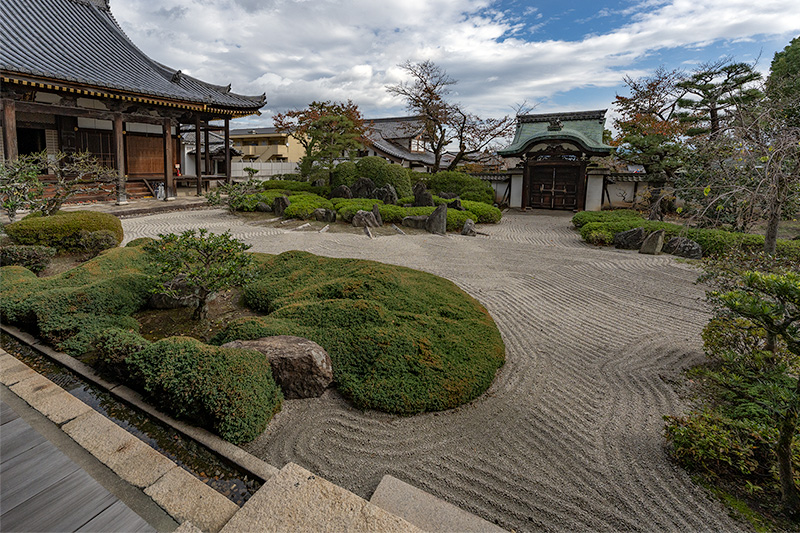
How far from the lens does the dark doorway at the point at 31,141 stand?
54.5 ft

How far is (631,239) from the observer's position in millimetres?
12016

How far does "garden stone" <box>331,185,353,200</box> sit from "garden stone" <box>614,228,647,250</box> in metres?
10.8

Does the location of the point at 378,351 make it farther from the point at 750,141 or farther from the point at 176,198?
the point at 176,198

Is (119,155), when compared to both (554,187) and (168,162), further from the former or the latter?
(554,187)

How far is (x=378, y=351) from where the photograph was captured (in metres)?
4.14

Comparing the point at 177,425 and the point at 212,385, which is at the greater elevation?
the point at 212,385

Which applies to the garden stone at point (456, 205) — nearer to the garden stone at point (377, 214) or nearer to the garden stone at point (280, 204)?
the garden stone at point (377, 214)

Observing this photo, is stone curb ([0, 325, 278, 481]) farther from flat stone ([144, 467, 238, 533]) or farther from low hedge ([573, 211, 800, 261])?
low hedge ([573, 211, 800, 261])

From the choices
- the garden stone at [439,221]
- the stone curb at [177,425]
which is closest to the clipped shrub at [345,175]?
the garden stone at [439,221]

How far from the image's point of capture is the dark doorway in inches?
655

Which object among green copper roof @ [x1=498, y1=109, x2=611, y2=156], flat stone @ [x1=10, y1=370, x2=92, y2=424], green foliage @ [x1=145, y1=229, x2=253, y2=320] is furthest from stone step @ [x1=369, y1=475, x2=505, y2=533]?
green copper roof @ [x1=498, y1=109, x2=611, y2=156]

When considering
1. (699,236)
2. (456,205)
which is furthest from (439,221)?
(699,236)

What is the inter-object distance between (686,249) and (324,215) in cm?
1072

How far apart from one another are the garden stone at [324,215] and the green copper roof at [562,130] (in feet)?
33.1
